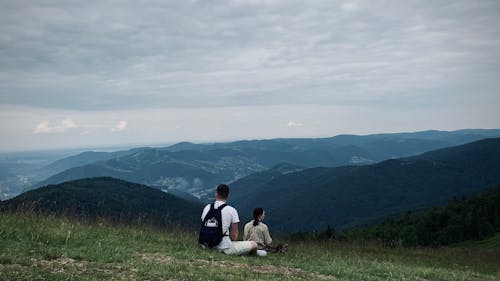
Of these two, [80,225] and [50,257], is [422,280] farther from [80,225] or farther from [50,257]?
[80,225]

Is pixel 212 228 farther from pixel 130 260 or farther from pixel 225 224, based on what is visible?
pixel 130 260

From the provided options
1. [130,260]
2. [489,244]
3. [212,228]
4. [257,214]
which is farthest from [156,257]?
[489,244]

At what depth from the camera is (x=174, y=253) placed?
1259 centimetres

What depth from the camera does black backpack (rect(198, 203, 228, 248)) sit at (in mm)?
13695

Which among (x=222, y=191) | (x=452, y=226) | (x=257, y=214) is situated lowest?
(x=452, y=226)

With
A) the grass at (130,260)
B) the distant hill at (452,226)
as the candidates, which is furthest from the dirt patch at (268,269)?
the distant hill at (452,226)

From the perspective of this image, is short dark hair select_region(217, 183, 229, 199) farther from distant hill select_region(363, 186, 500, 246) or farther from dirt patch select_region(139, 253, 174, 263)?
distant hill select_region(363, 186, 500, 246)

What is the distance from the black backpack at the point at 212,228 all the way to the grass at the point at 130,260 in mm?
509

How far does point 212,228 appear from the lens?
13992 millimetres

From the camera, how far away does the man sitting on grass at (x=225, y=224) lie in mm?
13641

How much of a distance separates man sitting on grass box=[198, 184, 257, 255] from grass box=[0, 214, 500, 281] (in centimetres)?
49

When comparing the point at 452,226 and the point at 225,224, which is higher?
the point at 225,224

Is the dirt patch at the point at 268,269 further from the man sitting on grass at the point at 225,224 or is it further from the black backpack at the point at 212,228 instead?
the black backpack at the point at 212,228

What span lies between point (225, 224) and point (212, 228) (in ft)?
1.58
